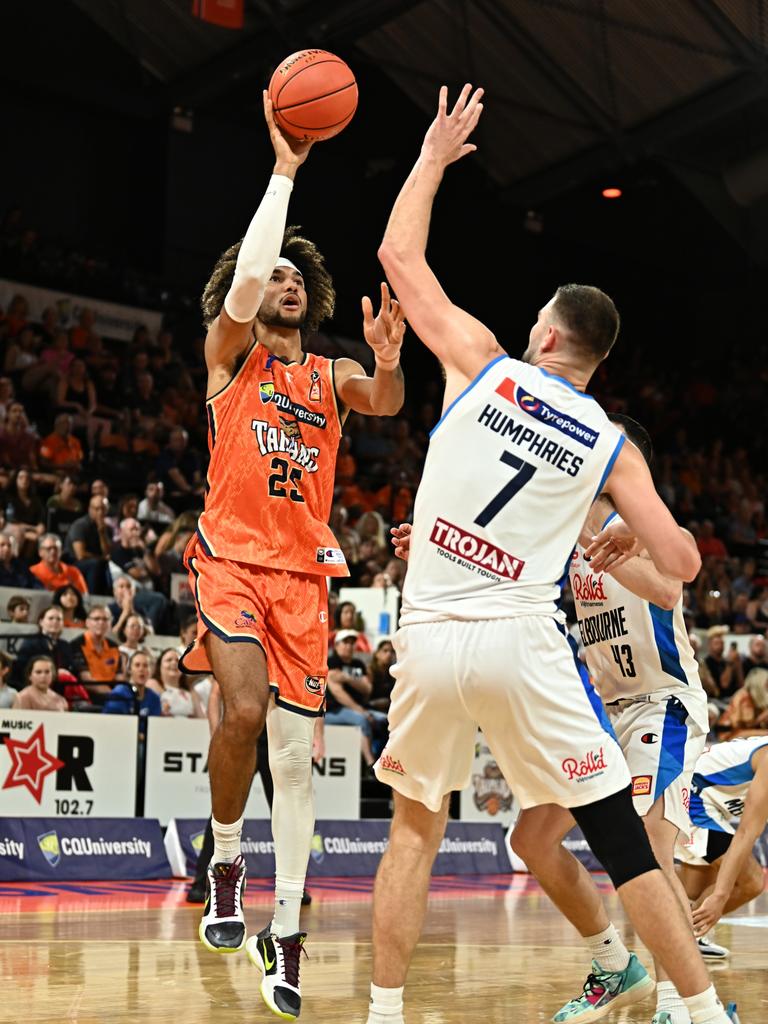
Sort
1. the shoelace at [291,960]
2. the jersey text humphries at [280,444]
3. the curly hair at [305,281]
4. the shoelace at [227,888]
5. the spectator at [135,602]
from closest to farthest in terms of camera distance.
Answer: the shoelace at [291,960]
the shoelace at [227,888]
the jersey text humphries at [280,444]
the curly hair at [305,281]
the spectator at [135,602]

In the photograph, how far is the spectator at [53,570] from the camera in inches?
476

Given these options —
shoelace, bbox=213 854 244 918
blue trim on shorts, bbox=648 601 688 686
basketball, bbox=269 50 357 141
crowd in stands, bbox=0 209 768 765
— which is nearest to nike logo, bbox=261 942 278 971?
shoelace, bbox=213 854 244 918

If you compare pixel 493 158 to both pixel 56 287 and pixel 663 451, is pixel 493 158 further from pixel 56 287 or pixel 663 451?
pixel 56 287

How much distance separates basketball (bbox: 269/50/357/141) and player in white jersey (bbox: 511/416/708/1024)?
1.59 metres

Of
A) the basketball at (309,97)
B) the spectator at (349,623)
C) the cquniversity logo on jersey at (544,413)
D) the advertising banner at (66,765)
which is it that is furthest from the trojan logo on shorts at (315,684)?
the spectator at (349,623)

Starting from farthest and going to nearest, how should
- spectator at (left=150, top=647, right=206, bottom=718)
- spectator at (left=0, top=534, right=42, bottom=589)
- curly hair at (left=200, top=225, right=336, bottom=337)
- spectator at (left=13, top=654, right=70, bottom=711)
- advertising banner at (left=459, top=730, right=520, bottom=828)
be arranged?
advertising banner at (left=459, top=730, right=520, bottom=828) < spectator at (left=0, top=534, right=42, bottom=589) < spectator at (left=150, top=647, right=206, bottom=718) < spectator at (left=13, top=654, right=70, bottom=711) < curly hair at (left=200, top=225, right=336, bottom=337)

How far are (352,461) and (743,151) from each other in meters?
10.2

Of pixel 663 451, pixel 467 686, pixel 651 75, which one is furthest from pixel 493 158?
pixel 467 686

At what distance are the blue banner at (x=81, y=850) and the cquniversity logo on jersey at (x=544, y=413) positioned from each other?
6.85 meters

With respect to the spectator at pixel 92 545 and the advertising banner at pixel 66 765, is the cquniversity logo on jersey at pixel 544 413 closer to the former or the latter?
the advertising banner at pixel 66 765

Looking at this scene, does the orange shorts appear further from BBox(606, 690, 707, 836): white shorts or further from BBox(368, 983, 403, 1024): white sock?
BBox(368, 983, 403, 1024): white sock

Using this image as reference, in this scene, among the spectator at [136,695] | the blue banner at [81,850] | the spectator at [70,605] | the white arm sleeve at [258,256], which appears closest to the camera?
the white arm sleeve at [258,256]

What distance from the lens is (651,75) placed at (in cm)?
2106

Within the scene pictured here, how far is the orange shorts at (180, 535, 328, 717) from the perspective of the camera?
16.3 feet
